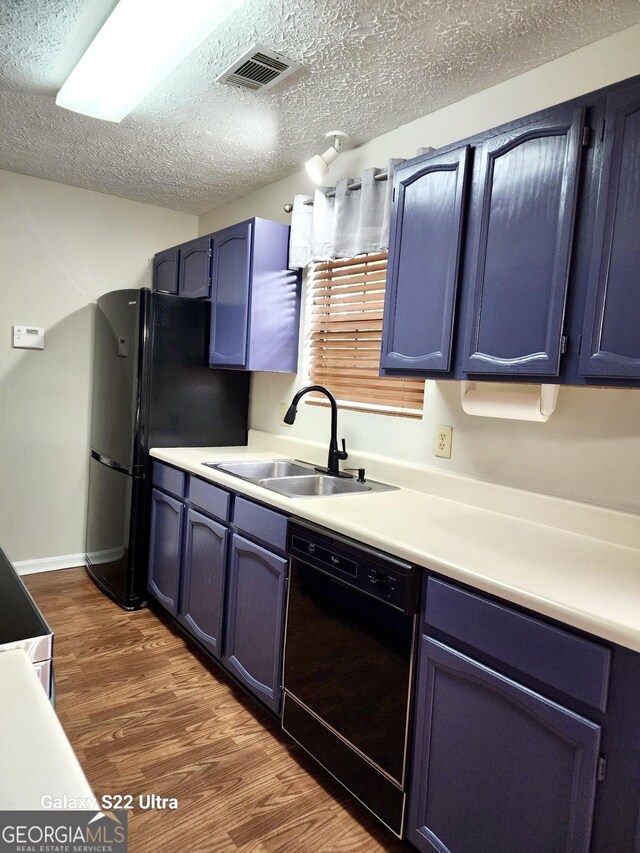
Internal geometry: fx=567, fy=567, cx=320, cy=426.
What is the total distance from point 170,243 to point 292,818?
3.31 metres

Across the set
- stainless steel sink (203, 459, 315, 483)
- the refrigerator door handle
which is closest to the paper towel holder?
stainless steel sink (203, 459, 315, 483)

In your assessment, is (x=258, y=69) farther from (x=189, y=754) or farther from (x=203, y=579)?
(x=189, y=754)

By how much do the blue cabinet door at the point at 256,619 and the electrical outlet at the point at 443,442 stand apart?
0.73 meters

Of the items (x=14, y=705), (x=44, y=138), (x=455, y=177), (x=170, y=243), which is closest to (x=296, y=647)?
(x=14, y=705)

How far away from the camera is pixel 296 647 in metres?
1.85

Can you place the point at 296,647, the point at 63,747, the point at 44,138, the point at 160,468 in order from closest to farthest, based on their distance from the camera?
1. the point at 63,747
2. the point at 296,647
3. the point at 44,138
4. the point at 160,468

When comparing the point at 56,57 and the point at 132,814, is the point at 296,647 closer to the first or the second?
the point at 132,814

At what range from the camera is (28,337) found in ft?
10.9

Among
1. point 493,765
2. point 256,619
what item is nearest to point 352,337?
point 256,619

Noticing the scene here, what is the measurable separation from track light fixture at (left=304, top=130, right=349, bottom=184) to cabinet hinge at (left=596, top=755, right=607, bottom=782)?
2173mm

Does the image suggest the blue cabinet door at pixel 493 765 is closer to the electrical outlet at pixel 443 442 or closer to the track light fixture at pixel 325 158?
the electrical outlet at pixel 443 442

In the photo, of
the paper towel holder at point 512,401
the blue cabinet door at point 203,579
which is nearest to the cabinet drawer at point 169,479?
the blue cabinet door at point 203,579

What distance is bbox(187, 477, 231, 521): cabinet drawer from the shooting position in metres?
2.30

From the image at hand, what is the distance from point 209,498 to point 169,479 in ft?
1.51
